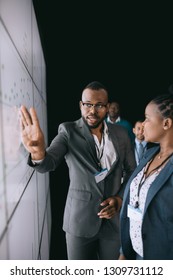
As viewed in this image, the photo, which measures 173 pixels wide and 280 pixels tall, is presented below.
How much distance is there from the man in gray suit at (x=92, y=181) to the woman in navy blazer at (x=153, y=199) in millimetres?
235

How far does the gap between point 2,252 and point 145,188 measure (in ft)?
2.21

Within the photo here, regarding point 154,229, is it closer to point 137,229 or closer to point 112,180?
point 137,229

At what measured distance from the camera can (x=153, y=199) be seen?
3.60 ft

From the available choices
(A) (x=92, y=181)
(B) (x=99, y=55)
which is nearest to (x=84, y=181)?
(A) (x=92, y=181)

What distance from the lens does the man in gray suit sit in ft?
4.93

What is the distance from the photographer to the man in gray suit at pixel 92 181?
150cm

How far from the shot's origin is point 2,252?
0.74 meters

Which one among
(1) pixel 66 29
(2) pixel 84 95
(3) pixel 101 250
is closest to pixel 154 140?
(2) pixel 84 95

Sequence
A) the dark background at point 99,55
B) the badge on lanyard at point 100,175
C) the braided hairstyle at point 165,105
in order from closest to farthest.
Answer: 1. the braided hairstyle at point 165,105
2. the badge on lanyard at point 100,175
3. the dark background at point 99,55

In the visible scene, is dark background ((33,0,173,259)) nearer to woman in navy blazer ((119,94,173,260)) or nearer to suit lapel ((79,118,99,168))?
suit lapel ((79,118,99,168))

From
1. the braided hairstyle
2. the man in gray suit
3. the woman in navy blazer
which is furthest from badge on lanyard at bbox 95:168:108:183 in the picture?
the braided hairstyle

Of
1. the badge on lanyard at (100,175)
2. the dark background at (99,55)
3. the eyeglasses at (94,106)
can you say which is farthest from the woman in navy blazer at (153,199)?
the dark background at (99,55)

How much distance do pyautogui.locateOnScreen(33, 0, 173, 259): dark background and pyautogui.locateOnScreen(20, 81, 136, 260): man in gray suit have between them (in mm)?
885

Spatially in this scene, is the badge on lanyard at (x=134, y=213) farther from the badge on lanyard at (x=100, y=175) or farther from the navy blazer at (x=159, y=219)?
the badge on lanyard at (x=100, y=175)
